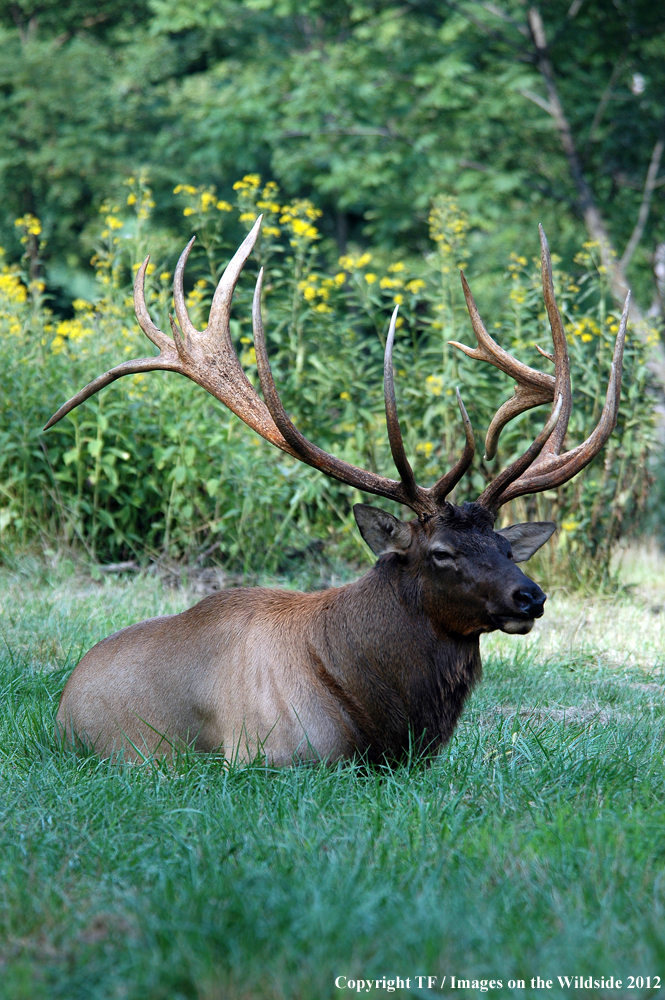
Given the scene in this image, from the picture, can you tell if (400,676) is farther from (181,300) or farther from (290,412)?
(290,412)

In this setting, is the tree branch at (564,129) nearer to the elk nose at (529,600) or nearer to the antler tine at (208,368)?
the antler tine at (208,368)

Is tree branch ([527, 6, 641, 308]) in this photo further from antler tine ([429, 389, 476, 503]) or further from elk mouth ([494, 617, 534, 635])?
elk mouth ([494, 617, 534, 635])

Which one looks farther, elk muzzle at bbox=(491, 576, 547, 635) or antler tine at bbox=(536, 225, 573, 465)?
antler tine at bbox=(536, 225, 573, 465)

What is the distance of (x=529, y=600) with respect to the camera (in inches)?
123

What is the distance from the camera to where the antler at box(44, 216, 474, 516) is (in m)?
3.45

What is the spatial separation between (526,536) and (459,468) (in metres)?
0.56

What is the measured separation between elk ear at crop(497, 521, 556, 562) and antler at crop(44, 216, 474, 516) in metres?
0.41

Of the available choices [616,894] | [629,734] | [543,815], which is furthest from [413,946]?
[629,734]

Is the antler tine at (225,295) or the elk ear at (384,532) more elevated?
the antler tine at (225,295)

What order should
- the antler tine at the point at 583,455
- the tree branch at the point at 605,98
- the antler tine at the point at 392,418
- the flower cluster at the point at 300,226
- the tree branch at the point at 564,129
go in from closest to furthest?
the antler tine at the point at 392,418 < the antler tine at the point at 583,455 < the flower cluster at the point at 300,226 < the tree branch at the point at 564,129 < the tree branch at the point at 605,98

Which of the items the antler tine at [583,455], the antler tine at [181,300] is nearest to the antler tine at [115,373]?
the antler tine at [181,300]

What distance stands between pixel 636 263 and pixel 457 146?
318 cm

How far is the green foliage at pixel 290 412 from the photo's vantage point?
21.2 ft

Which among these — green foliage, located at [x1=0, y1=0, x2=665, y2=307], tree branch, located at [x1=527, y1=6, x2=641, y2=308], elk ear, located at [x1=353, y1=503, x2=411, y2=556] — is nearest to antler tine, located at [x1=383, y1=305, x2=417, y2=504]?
elk ear, located at [x1=353, y1=503, x2=411, y2=556]
